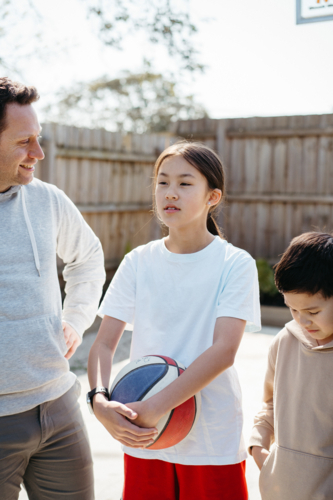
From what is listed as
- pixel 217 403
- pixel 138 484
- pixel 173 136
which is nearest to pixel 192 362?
pixel 217 403

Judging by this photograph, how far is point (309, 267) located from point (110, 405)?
0.74 m

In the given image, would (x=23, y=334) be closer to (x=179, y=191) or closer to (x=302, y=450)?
(x=179, y=191)

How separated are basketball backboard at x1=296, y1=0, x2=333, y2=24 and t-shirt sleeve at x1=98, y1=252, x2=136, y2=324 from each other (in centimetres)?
127

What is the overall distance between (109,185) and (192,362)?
5.94m

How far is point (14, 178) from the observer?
1.61m

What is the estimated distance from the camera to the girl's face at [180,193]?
167 centimetres

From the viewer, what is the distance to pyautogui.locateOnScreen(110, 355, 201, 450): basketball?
1461mm

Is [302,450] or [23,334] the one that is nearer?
[302,450]

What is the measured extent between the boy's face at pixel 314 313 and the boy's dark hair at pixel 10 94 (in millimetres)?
1079

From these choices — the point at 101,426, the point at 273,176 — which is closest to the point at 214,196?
the point at 101,426

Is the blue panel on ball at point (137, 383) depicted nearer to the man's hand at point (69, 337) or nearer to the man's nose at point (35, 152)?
the man's hand at point (69, 337)

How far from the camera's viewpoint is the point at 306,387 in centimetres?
140

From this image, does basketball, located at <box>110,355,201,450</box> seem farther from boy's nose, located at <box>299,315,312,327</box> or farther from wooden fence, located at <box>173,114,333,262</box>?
wooden fence, located at <box>173,114,333,262</box>

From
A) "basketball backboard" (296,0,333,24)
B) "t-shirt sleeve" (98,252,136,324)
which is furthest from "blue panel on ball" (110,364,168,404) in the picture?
"basketball backboard" (296,0,333,24)
